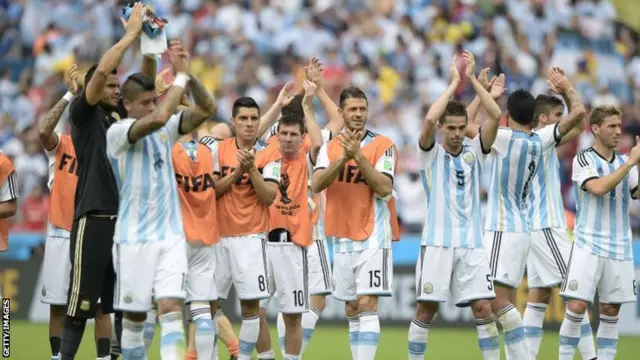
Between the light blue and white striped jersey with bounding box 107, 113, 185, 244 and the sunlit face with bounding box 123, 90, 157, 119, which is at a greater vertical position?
the sunlit face with bounding box 123, 90, 157, 119

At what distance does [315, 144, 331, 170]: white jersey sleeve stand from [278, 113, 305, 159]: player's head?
0.39 meters

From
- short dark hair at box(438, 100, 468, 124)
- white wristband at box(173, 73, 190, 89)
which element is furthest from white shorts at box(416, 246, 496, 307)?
white wristband at box(173, 73, 190, 89)

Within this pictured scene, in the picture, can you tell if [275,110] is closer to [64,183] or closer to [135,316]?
[64,183]

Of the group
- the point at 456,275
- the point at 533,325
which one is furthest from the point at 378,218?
the point at 533,325

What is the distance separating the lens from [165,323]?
374 inches

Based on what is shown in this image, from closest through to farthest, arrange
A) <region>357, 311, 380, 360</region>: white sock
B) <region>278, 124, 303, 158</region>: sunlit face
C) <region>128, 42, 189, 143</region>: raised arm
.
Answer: <region>128, 42, 189, 143</region>: raised arm, <region>357, 311, 380, 360</region>: white sock, <region>278, 124, 303, 158</region>: sunlit face

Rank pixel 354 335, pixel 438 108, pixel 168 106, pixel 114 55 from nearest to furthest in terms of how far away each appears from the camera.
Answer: pixel 168 106 < pixel 114 55 < pixel 438 108 < pixel 354 335

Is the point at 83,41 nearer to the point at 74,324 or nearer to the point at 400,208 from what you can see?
the point at 400,208

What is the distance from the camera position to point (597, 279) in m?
11.9

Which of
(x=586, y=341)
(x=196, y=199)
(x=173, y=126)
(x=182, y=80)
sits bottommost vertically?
(x=586, y=341)

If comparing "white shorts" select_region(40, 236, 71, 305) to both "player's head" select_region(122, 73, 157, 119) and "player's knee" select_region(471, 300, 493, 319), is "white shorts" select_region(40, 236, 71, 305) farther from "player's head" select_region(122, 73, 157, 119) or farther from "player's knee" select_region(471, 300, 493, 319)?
"player's knee" select_region(471, 300, 493, 319)

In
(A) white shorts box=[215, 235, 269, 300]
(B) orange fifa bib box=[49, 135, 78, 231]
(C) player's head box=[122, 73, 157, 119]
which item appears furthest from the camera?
(B) orange fifa bib box=[49, 135, 78, 231]

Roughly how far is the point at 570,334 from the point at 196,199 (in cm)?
403

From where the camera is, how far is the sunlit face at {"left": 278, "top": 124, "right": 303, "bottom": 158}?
38.4 feet
